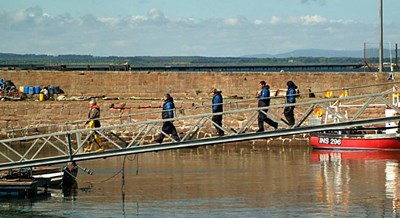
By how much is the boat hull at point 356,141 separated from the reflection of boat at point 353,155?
0.23m

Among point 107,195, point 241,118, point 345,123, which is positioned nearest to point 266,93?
point 345,123

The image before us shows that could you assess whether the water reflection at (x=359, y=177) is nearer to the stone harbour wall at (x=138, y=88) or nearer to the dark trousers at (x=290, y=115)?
the dark trousers at (x=290, y=115)

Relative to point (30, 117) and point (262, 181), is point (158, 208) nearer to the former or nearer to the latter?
point (262, 181)

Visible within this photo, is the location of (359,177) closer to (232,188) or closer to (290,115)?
(232,188)

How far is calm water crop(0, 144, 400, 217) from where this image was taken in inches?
1069

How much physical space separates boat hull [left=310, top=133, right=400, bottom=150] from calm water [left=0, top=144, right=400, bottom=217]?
115 centimetres

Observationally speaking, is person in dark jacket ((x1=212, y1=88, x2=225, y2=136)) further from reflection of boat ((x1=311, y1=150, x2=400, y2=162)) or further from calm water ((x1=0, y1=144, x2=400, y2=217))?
reflection of boat ((x1=311, y1=150, x2=400, y2=162))

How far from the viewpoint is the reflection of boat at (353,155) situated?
3938 cm

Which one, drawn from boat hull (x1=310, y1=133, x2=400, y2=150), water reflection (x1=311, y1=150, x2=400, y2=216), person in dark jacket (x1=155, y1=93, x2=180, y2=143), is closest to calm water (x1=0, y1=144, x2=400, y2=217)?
water reflection (x1=311, y1=150, x2=400, y2=216)

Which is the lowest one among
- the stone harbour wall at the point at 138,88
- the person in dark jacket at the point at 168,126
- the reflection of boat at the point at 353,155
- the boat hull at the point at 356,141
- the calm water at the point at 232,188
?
the calm water at the point at 232,188

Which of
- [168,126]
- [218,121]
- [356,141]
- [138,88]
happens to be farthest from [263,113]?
[138,88]

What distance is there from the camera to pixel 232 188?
101ft

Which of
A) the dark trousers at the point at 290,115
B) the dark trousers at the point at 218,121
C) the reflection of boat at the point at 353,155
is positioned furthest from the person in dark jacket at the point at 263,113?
the reflection of boat at the point at 353,155

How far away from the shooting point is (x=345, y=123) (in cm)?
2608
